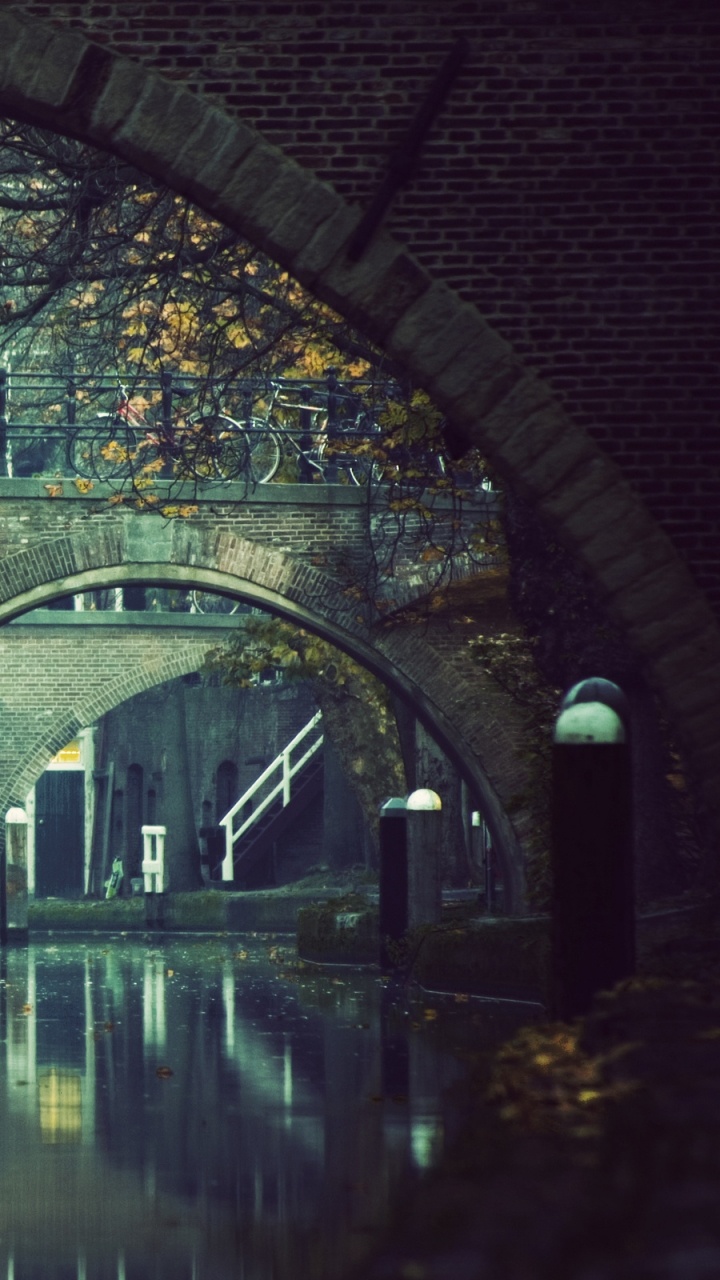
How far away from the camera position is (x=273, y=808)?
36.2 meters

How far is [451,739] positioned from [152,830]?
13217 millimetres

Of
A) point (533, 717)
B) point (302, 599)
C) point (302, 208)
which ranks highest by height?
point (302, 208)

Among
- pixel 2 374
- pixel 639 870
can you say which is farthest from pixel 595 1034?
pixel 2 374

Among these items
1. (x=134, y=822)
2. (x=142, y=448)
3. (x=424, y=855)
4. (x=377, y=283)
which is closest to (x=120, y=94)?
(x=377, y=283)

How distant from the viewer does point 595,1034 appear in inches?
216

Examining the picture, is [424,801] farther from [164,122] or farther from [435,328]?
[164,122]

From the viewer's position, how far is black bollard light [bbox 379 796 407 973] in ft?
53.9

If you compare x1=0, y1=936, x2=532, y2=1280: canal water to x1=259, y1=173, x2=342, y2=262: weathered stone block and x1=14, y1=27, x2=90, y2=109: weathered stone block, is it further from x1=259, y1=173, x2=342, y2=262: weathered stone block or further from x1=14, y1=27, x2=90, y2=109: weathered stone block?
x1=14, y1=27, x2=90, y2=109: weathered stone block

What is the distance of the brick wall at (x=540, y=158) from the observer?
9273mm

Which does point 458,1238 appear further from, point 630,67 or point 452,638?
point 452,638

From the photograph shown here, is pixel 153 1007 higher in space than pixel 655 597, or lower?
lower

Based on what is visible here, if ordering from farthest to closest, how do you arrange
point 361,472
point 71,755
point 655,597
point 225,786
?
point 71,755
point 225,786
point 361,472
point 655,597

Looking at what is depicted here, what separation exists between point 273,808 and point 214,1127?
2829cm

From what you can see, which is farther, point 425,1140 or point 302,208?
point 302,208
